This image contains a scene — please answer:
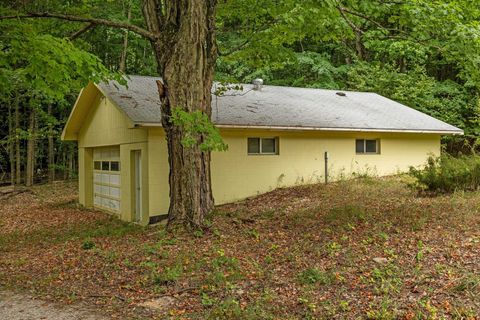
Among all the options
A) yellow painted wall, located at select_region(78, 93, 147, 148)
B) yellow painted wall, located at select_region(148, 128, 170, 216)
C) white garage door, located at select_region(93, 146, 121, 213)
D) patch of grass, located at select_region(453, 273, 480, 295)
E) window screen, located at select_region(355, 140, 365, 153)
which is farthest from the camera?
window screen, located at select_region(355, 140, 365, 153)

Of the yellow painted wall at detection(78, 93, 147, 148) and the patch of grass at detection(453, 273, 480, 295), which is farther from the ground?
the yellow painted wall at detection(78, 93, 147, 148)

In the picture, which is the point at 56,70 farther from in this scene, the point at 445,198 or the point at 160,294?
the point at 445,198

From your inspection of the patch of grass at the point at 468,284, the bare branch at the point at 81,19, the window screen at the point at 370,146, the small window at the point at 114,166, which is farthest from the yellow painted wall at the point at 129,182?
the window screen at the point at 370,146

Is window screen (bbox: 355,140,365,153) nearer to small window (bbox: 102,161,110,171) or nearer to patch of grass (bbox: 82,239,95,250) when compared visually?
small window (bbox: 102,161,110,171)

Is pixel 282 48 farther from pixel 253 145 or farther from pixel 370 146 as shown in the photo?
pixel 370 146

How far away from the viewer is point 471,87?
22.3 metres

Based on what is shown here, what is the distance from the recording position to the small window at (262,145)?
1372cm

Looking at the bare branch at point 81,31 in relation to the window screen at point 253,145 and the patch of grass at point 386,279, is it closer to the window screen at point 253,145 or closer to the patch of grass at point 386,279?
the window screen at point 253,145

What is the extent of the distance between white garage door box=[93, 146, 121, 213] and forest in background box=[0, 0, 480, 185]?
296cm

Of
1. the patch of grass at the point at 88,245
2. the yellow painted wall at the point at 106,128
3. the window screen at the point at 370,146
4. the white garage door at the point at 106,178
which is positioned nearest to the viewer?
the patch of grass at the point at 88,245

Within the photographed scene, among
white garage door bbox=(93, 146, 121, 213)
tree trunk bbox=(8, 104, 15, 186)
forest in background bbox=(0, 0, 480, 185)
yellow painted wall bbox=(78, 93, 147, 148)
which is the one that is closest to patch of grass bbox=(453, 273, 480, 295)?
forest in background bbox=(0, 0, 480, 185)

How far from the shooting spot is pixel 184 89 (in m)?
8.52

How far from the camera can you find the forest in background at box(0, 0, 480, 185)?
309 inches

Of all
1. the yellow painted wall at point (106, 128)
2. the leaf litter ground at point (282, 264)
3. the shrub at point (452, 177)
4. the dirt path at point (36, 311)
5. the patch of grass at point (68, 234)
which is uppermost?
the yellow painted wall at point (106, 128)
